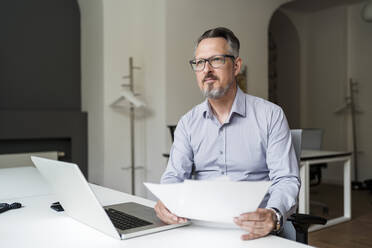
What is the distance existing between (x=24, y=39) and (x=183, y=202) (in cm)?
353

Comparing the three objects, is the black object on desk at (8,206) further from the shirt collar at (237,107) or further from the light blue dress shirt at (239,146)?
Answer: the shirt collar at (237,107)

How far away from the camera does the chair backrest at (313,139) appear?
443 cm

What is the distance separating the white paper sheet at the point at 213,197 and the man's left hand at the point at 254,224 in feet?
0.06

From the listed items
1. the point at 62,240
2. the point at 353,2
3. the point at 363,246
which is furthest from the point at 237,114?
the point at 353,2

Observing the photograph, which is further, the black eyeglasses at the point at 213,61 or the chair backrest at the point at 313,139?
the chair backrest at the point at 313,139

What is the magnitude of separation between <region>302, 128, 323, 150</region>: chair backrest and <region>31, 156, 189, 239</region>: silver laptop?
3.50 meters

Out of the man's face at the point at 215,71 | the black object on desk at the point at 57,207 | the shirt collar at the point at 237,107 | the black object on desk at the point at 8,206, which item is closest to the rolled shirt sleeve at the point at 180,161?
the shirt collar at the point at 237,107

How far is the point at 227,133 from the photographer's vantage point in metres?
1.65

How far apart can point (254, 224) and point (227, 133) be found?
2.14ft

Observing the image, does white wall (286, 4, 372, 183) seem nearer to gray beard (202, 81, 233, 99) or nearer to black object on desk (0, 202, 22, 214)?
gray beard (202, 81, 233, 99)

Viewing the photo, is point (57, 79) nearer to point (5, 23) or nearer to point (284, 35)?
point (5, 23)

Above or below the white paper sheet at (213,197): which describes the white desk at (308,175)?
below

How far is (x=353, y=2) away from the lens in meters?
6.50

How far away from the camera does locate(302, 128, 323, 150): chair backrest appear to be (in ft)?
14.5
